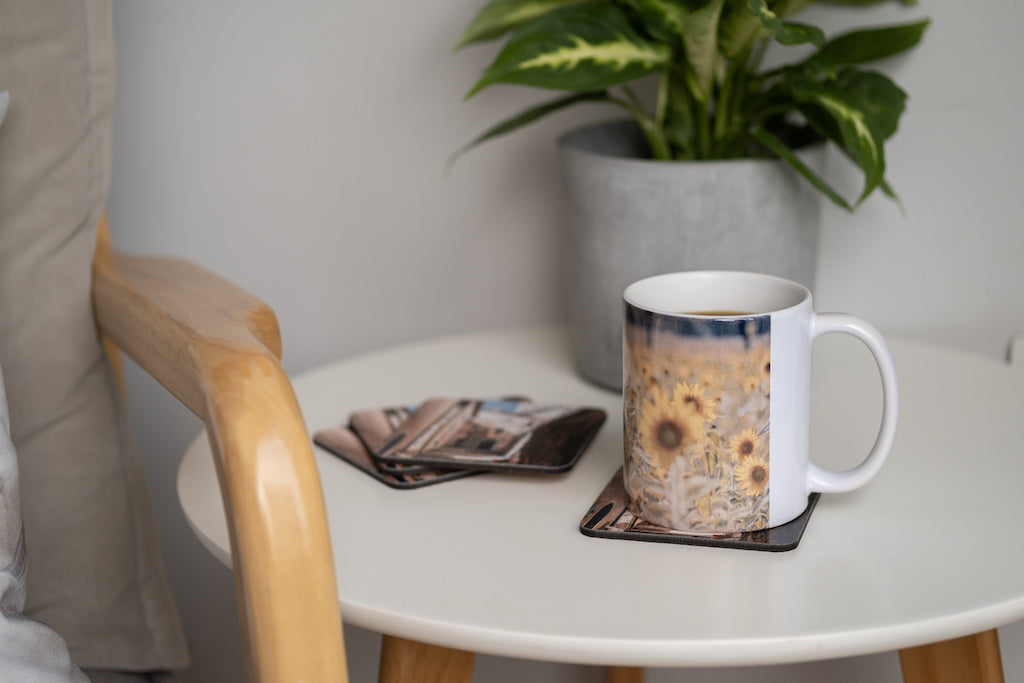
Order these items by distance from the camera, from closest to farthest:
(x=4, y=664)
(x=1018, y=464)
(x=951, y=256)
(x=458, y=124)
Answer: (x=4, y=664) < (x=1018, y=464) < (x=951, y=256) < (x=458, y=124)

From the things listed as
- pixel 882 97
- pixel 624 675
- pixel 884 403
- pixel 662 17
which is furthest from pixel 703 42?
pixel 624 675

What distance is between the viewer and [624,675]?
0.95 m

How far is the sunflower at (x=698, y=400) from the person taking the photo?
0.50m

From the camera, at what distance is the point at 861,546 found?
0.51m

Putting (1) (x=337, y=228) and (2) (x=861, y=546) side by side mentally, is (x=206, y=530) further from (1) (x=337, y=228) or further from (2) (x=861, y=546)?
(1) (x=337, y=228)

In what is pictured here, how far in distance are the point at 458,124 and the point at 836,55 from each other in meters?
0.39

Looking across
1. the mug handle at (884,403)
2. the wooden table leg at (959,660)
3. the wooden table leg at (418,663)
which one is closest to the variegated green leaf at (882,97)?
the mug handle at (884,403)

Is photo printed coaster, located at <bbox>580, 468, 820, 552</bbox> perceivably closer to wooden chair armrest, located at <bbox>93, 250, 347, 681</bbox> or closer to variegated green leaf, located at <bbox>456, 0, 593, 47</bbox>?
wooden chair armrest, located at <bbox>93, 250, 347, 681</bbox>

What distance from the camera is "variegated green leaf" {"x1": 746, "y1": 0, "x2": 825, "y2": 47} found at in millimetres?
578

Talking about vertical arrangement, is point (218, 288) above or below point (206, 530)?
above

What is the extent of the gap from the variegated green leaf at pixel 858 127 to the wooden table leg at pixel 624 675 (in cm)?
52

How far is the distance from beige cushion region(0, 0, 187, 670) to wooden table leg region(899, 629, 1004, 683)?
524 millimetres

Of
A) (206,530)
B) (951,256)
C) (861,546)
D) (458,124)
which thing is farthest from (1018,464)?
(458,124)

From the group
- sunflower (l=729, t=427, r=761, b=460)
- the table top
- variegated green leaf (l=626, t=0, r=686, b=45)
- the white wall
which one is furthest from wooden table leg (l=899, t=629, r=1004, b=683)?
variegated green leaf (l=626, t=0, r=686, b=45)
